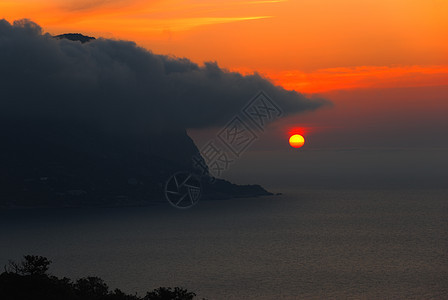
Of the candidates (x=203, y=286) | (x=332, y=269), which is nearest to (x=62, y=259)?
(x=203, y=286)

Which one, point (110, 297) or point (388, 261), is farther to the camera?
point (388, 261)

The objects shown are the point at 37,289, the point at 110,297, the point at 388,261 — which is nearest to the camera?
the point at 37,289

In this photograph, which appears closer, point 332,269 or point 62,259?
point 332,269

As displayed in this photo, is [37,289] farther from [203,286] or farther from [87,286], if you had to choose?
[203,286]

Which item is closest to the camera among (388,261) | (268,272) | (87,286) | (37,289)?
(37,289)

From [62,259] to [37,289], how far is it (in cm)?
12896

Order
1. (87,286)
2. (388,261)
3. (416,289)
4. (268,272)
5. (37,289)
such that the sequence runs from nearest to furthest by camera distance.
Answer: (37,289) → (87,286) → (416,289) → (268,272) → (388,261)

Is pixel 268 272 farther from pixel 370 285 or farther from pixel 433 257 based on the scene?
pixel 433 257

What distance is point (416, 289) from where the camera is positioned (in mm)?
146625

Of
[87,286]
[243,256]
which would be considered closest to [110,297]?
[87,286]

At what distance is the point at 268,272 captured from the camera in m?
169

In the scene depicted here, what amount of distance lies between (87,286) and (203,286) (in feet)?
214

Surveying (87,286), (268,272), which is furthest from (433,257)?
(87,286)

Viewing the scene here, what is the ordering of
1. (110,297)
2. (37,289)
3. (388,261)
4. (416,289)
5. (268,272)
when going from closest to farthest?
(37,289)
(110,297)
(416,289)
(268,272)
(388,261)
